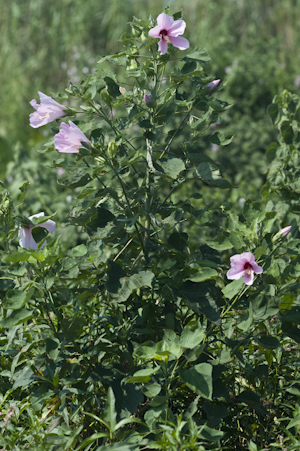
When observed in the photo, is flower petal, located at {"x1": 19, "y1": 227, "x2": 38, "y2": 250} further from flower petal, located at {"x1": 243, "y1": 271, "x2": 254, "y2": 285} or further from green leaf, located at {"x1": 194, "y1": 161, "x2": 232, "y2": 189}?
flower petal, located at {"x1": 243, "y1": 271, "x2": 254, "y2": 285}

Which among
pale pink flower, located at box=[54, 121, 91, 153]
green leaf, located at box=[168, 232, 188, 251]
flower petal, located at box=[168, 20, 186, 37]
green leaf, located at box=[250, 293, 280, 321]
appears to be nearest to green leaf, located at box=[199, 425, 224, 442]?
green leaf, located at box=[250, 293, 280, 321]

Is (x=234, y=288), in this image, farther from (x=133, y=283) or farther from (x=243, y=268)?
(x=133, y=283)

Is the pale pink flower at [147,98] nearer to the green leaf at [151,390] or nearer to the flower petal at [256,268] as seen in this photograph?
the flower petal at [256,268]

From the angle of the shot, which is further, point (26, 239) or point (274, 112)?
point (274, 112)

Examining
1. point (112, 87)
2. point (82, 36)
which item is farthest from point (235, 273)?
point (82, 36)

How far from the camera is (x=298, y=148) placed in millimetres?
2297

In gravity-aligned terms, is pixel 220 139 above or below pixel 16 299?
above

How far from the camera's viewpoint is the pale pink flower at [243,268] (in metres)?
1.29

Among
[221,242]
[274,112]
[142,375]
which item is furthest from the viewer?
[274,112]

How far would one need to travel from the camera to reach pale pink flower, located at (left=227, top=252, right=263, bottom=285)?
129 centimetres

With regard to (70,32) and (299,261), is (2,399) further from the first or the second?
(70,32)

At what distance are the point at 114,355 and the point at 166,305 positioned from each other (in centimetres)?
23

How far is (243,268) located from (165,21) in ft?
2.39

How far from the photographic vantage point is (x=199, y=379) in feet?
3.91
